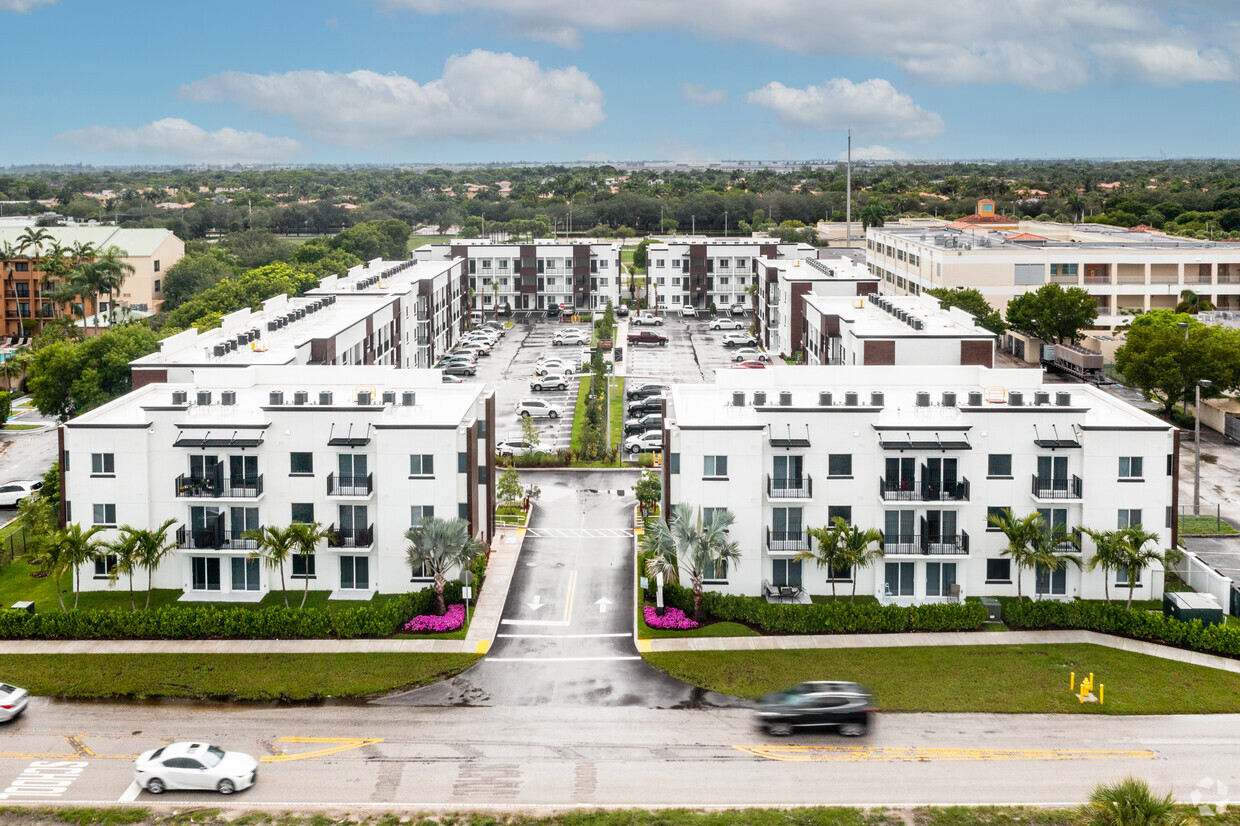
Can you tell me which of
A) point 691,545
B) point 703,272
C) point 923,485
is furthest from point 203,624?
point 703,272

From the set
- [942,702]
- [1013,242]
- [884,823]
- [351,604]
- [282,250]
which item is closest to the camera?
[884,823]

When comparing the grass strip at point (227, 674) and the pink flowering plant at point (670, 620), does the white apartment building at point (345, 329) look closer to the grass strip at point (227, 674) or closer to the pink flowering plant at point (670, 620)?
the grass strip at point (227, 674)

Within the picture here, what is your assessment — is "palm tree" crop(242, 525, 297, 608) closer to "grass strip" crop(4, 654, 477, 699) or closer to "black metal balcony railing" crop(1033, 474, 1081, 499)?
"grass strip" crop(4, 654, 477, 699)

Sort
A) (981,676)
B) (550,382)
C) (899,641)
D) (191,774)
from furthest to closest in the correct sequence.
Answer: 1. (550,382)
2. (899,641)
3. (981,676)
4. (191,774)

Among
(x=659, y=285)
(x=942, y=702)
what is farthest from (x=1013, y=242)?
(x=942, y=702)

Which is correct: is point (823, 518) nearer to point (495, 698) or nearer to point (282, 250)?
point (495, 698)

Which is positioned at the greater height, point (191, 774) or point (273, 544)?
point (273, 544)

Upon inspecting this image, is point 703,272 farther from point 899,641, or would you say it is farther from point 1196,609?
point 899,641
